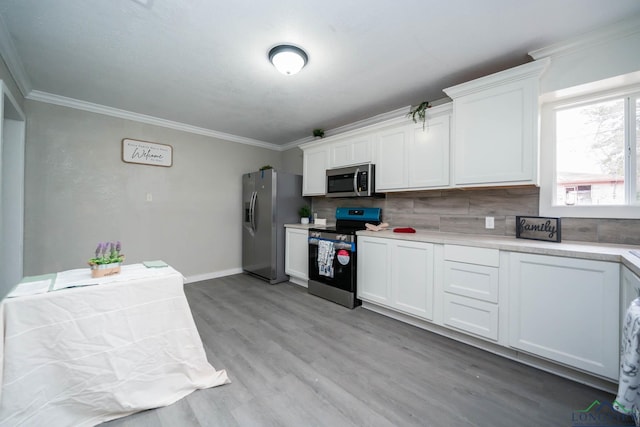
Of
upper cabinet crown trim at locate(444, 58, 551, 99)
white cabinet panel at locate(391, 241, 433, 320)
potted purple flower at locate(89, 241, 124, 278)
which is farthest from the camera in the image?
white cabinet panel at locate(391, 241, 433, 320)

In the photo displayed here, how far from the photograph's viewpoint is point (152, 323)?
153cm

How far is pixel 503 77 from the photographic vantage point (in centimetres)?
209

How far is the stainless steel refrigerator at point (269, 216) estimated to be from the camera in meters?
3.95

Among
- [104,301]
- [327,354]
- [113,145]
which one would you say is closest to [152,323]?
[104,301]

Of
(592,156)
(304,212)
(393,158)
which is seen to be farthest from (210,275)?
(592,156)

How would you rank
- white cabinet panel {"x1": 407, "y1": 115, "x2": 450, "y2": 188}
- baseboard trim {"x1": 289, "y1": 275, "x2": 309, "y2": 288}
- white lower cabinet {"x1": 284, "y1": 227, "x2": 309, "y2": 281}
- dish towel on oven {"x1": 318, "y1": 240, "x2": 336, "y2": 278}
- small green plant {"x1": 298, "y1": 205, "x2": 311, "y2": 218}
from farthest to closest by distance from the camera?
small green plant {"x1": 298, "y1": 205, "x2": 311, "y2": 218}, baseboard trim {"x1": 289, "y1": 275, "x2": 309, "y2": 288}, white lower cabinet {"x1": 284, "y1": 227, "x2": 309, "y2": 281}, dish towel on oven {"x1": 318, "y1": 240, "x2": 336, "y2": 278}, white cabinet panel {"x1": 407, "y1": 115, "x2": 450, "y2": 188}

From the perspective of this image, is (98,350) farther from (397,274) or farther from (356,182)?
(356,182)

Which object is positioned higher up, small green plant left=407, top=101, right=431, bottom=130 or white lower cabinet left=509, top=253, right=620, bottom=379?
small green plant left=407, top=101, right=431, bottom=130

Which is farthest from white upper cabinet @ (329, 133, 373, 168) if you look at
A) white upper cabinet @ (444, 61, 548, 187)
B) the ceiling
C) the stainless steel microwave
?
white upper cabinet @ (444, 61, 548, 187)

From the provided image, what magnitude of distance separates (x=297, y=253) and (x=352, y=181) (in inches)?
54.9

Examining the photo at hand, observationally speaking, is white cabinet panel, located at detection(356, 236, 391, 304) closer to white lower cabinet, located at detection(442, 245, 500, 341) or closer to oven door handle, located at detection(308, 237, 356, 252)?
oven door handle, located at detection(308, 237, 356, 252)

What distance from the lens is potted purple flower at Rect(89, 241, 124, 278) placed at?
5.01ft

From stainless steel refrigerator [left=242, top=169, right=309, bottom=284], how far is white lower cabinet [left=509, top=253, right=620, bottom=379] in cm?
299

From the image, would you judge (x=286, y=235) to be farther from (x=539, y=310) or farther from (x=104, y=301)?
(x=539, y=310)
